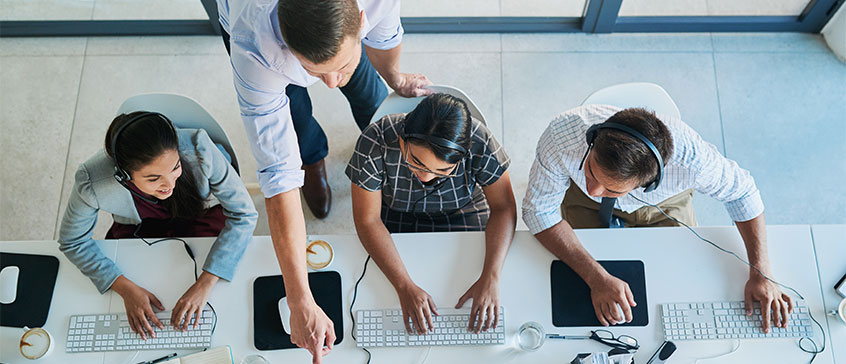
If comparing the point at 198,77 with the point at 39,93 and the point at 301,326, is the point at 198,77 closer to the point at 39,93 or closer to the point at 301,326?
the point at 39,93

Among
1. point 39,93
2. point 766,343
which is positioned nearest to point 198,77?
point 39,93

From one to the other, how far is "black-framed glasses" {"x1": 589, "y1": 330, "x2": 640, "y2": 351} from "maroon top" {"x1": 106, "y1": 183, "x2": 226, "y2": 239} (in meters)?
1.28

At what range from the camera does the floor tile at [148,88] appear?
2.84m

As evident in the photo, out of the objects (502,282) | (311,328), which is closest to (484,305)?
(502,282)

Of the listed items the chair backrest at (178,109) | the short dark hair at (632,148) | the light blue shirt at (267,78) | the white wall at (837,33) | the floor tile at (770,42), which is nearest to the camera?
the light blue shirt at (267,78)

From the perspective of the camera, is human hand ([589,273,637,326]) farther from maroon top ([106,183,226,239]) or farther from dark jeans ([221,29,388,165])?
maroon top ([106,183,226,239])

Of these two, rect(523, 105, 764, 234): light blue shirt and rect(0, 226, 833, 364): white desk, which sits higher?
rect(523, 105, 764, 234): light blue shirt

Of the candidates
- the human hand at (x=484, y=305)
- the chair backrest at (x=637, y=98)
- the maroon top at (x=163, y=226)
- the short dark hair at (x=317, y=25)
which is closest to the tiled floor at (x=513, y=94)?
the maroon top at (x=163, y=226)

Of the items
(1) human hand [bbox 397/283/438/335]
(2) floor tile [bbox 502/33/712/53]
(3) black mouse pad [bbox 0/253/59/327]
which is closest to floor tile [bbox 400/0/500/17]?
(2) floor tile [bbox 502/33/712/53]

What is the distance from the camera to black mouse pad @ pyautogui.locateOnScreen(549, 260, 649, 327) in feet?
5.82

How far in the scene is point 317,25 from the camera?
1214mm

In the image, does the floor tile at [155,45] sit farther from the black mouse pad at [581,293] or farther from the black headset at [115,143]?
the black mouse pad at [581,293]

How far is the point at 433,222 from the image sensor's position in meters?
2.16

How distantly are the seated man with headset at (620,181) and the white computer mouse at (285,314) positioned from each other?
743 millimetres
